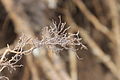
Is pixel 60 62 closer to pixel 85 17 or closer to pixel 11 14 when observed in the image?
pixel 11 14

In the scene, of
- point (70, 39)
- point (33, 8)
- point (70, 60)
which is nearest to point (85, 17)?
point (70, 60)

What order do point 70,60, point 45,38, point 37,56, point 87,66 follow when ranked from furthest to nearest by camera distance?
point 87,66 → point 70,60 → point 37,56 → point 45,38

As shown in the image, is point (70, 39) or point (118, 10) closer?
point (70, 39)

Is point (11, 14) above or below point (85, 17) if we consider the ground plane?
below

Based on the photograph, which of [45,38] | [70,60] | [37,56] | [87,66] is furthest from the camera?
[87,66]

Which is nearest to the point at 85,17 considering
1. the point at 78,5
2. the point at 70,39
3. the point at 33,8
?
the point at 78,5

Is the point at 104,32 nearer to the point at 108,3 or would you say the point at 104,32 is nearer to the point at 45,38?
the point at 108,3

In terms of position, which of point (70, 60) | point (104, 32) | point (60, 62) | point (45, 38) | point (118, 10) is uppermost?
point (118, 10)
